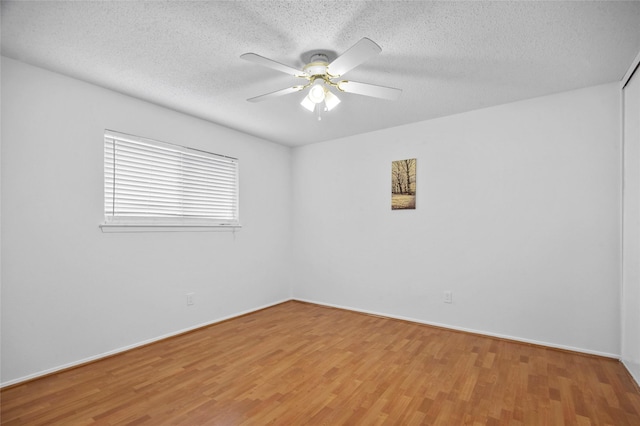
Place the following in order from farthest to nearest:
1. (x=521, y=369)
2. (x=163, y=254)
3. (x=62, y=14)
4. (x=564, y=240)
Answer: (x=163, y=254) < (x=564, y=240) < (x=521, y=369) < (x=62, y=14)

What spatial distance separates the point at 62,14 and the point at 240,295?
3.35 meters

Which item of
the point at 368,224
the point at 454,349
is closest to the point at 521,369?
the point at 454,349

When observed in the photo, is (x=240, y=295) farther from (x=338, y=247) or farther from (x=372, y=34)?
(x=372, y=34)

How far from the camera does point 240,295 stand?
427 cm

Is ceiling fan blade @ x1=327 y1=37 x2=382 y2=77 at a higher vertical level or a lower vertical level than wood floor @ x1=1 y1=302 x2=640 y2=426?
higher

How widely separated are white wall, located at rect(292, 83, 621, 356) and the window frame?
4.58 feet

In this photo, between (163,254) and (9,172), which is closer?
(9,172)

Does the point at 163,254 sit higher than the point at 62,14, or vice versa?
the point at 62,14

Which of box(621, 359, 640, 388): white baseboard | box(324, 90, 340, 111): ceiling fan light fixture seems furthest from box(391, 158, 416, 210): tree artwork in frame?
box(621, 359, 640, 388): white baseboard

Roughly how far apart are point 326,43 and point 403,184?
90.4 inches

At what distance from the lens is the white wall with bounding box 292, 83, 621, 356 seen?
2.93 m

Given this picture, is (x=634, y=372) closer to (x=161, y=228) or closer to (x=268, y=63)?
(x=268, y=63)

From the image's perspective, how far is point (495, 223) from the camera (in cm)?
343

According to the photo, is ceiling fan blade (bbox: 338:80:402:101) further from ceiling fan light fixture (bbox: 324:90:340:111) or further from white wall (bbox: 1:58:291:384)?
white wall (bbox: 1:58:291:384)
